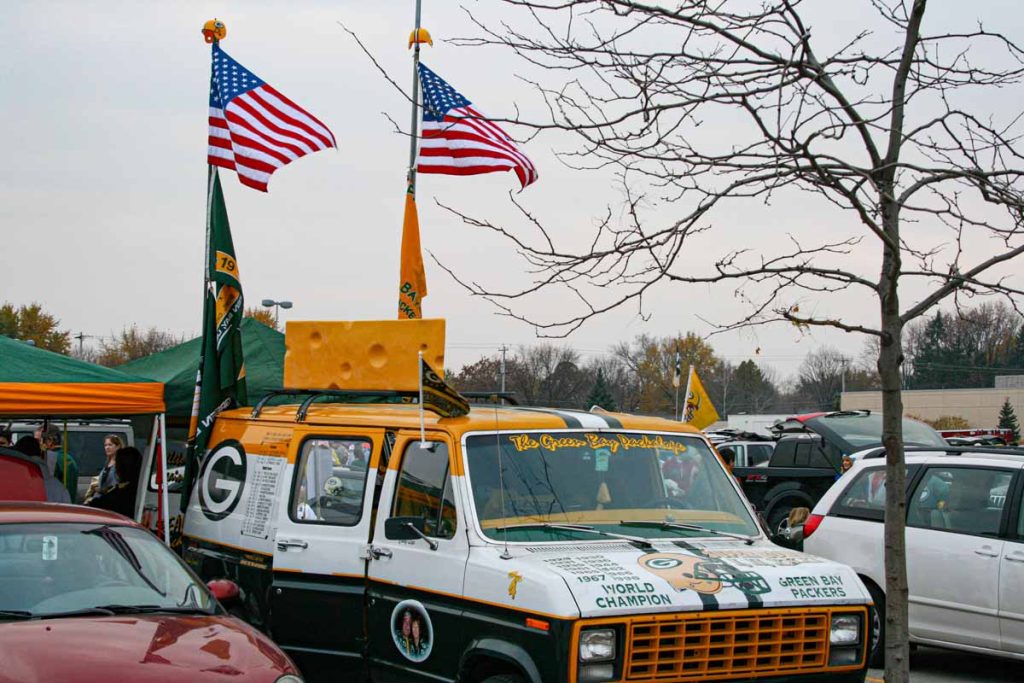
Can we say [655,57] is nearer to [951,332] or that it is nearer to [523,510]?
[523,510]

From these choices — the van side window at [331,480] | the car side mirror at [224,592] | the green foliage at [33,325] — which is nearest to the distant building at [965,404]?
the green foliage at [33,325]

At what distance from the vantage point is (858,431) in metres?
17.8

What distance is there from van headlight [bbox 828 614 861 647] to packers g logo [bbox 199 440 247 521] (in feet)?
13.5

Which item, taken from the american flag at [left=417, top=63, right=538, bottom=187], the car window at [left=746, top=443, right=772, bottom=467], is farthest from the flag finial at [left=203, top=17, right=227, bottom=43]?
the car window at [left=746, top=443, right=772, bottom=467]

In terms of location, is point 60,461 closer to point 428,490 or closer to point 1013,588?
point 428,490

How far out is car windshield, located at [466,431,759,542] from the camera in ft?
21.4

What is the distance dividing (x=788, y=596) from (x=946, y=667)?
491 centimetres

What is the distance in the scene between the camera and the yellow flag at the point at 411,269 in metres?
14.8

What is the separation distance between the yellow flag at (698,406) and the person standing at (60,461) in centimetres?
691

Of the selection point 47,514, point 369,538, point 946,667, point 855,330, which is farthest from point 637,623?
point 946,667

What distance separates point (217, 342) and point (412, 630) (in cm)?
499

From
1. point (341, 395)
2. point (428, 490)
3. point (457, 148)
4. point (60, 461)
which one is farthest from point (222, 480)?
point (60, 461)

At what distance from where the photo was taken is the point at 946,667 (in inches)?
398

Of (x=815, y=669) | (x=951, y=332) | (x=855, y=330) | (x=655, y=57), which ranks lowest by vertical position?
(x=815, y=669)
